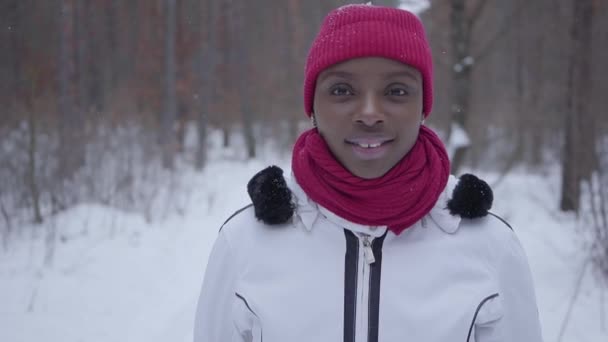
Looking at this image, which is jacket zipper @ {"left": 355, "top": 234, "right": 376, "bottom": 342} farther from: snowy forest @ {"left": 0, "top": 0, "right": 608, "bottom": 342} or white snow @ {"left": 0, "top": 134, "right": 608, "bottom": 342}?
white snow @ {"left": 0, "top": 134, "right": 608, "bottom": 342}

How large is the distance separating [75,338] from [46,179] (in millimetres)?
3846

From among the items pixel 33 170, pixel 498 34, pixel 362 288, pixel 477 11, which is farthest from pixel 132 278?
pixel 498 34

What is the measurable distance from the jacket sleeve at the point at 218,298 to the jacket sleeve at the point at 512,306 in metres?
0.71

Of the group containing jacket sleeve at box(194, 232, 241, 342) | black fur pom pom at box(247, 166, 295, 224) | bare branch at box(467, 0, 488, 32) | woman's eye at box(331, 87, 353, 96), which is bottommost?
jacket sleeve at box(194, 232, 241, 342)

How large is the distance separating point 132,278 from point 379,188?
3918 millimetres

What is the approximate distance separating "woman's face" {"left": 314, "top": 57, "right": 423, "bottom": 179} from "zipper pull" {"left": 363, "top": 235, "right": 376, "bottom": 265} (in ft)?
0.59

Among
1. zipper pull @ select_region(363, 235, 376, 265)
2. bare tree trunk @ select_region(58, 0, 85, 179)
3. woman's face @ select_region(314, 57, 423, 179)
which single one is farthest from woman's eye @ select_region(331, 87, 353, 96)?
bare tree trunk @ select_region(58, 0, 85, 179)

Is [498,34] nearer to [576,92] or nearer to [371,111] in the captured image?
[576,92]

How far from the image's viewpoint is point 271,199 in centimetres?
132

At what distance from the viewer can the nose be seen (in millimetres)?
1219

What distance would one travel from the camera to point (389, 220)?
1268mm

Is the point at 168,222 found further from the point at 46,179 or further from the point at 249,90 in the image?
the point at 249,90

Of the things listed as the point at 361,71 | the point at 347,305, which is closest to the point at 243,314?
the point at 347,305

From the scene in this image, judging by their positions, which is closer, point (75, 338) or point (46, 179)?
point (75, 338)
